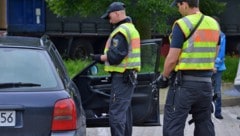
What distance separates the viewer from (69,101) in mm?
4863

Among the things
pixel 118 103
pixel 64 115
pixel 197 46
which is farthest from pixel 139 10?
pixel 64 115

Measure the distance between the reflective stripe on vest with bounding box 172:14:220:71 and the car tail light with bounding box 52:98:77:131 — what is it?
129 centimetres

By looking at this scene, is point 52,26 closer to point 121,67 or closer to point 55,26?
point 55,26

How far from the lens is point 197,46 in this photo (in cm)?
566

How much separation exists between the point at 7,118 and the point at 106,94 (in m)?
2.71

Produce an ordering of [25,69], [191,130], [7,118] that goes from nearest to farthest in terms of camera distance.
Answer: [7,118]
[25,69]
[191,130]

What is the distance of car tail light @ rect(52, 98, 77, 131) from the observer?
15.7ft

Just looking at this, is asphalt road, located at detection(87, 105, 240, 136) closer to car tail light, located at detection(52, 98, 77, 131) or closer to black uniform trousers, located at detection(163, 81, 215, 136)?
black uniform trousers, located at detection(163, 81, 215, 136)

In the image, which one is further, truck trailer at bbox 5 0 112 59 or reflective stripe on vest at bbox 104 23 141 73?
truck trailer at bbox 5 0 112 59

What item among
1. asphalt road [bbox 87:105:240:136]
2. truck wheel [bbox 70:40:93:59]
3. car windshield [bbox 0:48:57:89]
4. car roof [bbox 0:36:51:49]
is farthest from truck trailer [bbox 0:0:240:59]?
car windshield [bbox 0:48:57:89]

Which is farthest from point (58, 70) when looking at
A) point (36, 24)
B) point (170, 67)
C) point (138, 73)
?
point (36, 24)

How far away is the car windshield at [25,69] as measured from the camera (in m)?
4.87

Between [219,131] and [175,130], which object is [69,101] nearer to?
[175,130]

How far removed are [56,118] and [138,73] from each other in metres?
2.58
